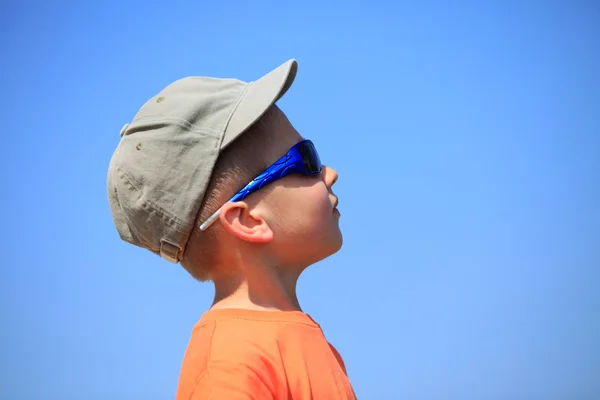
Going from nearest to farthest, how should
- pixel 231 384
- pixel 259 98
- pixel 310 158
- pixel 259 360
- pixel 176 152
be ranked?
pixel 231 384 → pixel 259 360 → pixel 176 152 → pixel 259 98 → pixel 310 158

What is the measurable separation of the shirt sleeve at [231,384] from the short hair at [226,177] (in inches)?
23.1

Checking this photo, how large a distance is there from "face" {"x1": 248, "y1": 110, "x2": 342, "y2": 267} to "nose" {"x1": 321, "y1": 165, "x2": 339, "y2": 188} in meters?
0.06

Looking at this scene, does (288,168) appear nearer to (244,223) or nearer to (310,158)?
(310,158)

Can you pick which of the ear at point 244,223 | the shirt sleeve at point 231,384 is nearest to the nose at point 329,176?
the ear at point 244,223

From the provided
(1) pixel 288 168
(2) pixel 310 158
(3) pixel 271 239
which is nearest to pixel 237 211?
(3) pixel 271 239

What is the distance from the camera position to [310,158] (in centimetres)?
379

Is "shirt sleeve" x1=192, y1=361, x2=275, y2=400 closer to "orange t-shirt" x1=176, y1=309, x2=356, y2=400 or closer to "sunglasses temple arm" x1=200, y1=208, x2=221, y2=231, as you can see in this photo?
"orange t-shirt" x1=176, y1=309, x2=356, y2=400

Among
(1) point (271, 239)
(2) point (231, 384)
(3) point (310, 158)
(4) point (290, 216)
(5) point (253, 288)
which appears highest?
(3) point (310, 158)

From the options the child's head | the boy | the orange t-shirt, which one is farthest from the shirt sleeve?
the child's head

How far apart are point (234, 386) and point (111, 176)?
3.81 ft

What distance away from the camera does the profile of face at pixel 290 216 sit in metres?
3.63

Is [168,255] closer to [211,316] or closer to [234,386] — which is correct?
Answer: [211,316]

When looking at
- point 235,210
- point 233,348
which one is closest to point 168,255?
point 235,210

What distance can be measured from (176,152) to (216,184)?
22 centimetres
